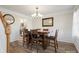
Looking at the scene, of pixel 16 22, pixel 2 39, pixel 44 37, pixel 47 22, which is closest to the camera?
pixel 2 39

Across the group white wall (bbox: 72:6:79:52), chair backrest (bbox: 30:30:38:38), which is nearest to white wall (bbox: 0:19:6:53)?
chair backrest (bbox: 30:30:38:38)

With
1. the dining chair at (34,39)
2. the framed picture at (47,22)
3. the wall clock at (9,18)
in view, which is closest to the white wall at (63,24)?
the framed picture at (47,22)

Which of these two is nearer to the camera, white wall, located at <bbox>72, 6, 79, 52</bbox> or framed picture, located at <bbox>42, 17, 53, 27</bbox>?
white wall, located at <bbox>72, 6, 79, 52</bbox>

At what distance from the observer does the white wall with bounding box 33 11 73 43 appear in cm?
141

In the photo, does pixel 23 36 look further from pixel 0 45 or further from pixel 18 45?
pixel 0 45

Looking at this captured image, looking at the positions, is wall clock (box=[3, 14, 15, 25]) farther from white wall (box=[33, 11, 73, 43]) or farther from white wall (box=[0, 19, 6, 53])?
white wall (box=[33, 11, 73, 43])

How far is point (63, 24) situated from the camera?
148 centimetres

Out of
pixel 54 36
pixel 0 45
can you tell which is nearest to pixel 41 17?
pixel 54 36

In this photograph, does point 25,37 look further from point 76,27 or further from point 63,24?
point 76,27

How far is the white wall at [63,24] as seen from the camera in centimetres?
141

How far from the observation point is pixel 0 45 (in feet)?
4.11

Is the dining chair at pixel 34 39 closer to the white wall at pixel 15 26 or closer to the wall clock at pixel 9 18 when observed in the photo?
the white wall at pixel 15 26

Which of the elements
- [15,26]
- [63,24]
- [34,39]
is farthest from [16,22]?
[63,24]
